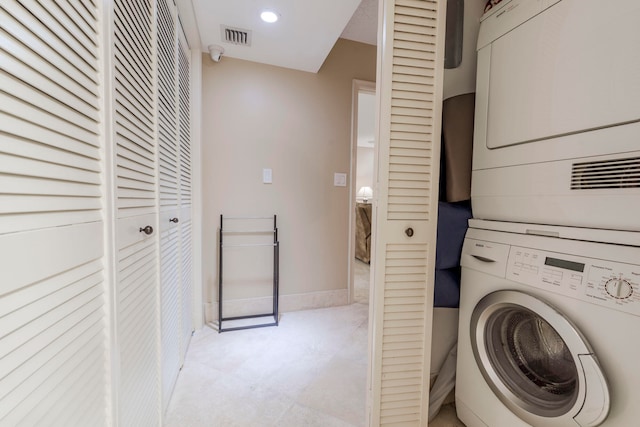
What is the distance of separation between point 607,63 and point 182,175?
1883 mm

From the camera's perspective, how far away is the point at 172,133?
55.5 inches

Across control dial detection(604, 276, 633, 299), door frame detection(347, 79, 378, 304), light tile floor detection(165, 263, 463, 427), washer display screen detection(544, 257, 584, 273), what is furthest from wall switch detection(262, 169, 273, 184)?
control dial detection(604, 276, 633, 299)

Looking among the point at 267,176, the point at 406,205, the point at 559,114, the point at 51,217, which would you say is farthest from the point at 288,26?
the point at 51,217

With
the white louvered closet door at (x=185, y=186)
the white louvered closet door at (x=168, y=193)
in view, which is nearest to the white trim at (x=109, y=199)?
the white louvered closet door at (x=168, y=193)

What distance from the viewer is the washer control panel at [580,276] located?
0.72 meters

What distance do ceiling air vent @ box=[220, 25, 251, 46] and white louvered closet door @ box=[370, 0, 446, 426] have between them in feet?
3.81

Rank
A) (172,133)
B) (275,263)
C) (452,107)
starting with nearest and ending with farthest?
(452,107) < (172,133) < (275,263)

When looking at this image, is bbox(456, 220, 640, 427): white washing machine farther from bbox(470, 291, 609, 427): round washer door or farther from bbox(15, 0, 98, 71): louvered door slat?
bbox(15, 0, 98, 71): louvered door slat

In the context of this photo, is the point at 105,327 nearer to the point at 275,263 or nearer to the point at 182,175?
the point at 182,175

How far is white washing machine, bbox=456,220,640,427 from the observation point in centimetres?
73

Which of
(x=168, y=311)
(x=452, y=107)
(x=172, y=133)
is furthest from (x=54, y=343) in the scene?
(x=452, y=107)

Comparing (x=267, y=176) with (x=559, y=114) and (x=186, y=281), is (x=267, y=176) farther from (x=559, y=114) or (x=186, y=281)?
(x=559, y=114)

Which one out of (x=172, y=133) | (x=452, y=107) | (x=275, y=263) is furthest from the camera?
(x=275, y=263)

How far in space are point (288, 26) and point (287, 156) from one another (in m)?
0.91
